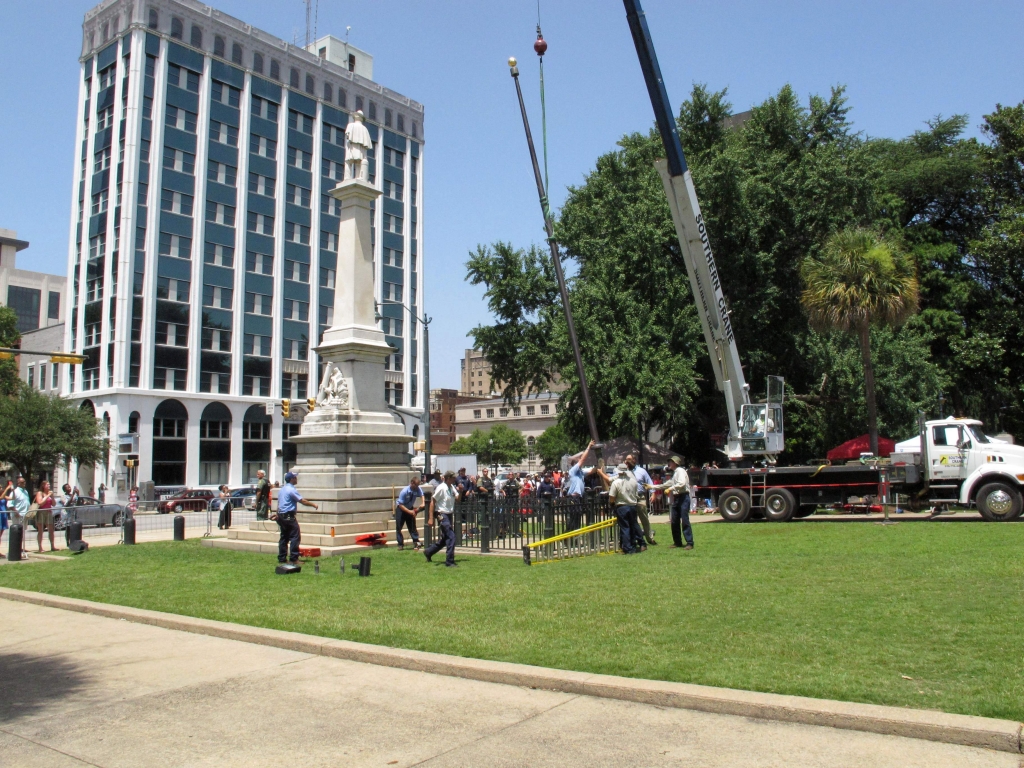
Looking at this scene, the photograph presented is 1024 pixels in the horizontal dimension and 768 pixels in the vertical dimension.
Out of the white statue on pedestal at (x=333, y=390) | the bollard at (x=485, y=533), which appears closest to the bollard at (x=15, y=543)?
the white statue on pedestal at (x=333, y=390)

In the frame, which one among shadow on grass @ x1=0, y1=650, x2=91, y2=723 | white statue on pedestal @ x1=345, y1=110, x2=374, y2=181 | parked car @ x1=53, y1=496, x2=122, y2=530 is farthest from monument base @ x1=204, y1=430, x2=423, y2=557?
parked car @ x1=53, y1=496, x2=122, y2=530

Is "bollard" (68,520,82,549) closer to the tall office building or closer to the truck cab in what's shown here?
the truck cab

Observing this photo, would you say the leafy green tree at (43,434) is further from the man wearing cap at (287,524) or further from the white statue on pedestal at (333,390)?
the man wearing cap at (287,524)

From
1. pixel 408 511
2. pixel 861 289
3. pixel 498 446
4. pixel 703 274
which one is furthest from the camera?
pixel 498 446

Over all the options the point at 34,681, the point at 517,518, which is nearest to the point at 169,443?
the point at 517,518

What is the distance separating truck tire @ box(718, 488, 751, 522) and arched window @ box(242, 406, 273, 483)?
38.0 meters

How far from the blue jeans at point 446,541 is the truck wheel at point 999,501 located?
1296 centimetres

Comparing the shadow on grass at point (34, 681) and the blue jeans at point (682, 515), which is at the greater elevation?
the blue jeans at point (682, 515)

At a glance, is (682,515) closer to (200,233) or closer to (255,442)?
(255,442)

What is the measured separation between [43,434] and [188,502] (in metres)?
7.67

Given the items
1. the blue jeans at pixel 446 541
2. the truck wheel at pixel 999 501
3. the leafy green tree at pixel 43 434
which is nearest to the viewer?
the blue jeans at pixel 446 541

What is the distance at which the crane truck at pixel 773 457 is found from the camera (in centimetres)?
1967

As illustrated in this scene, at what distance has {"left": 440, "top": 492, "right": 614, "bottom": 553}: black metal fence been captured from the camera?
15812 millimetres

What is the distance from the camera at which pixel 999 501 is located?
762 inches
